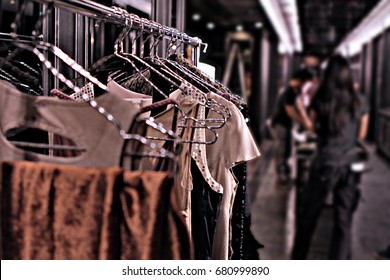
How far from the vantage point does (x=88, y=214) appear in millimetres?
911

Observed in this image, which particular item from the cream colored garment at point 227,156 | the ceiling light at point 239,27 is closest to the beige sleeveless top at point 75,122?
the cream colored garment at point 227,156

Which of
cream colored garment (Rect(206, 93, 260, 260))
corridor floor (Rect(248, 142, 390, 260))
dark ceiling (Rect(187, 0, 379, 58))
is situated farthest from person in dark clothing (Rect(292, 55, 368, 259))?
dark ceiling (Rect(187, 0, 379, 58))

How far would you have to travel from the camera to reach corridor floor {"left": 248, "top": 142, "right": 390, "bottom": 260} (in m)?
4.46

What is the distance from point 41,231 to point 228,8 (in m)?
8.25

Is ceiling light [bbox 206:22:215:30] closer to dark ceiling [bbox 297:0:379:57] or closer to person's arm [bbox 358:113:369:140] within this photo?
dark ceiling [bbox 297:0:379:57]

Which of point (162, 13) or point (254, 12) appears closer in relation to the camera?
point (162, 13)

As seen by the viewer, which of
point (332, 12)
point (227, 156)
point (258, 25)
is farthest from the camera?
point (258, 25)

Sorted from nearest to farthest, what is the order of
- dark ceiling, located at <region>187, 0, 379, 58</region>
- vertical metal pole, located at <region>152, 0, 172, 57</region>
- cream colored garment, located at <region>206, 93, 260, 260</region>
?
cream colored garment, located at <region>206, 93, 260, 260</region>
vertical metal pole, located at <region>152, 0, 172, 57</region>
dark ceiling, located at <region>187, 0, 379, 58</region>

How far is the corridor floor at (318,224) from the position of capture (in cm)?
446

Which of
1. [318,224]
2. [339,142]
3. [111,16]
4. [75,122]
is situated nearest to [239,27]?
[318,224]

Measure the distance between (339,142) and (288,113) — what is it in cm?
209

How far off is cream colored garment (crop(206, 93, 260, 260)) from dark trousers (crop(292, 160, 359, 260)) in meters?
2.41

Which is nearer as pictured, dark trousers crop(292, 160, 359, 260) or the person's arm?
dark trousers crop(292, 160, 359, 260)

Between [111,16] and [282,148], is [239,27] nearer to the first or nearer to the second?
[282,148]
